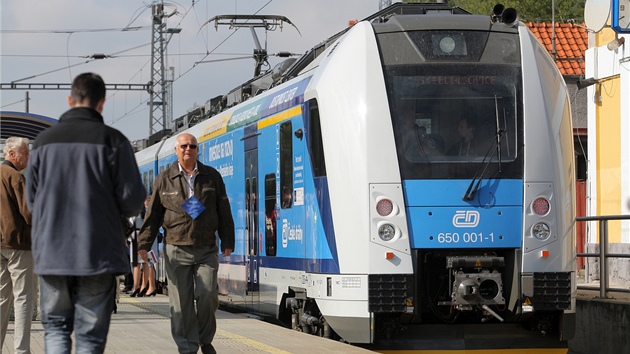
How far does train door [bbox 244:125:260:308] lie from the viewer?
14656 millimetres

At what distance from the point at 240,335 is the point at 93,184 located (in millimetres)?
5746

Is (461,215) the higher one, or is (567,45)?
(567,45)

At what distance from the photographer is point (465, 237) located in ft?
35.7

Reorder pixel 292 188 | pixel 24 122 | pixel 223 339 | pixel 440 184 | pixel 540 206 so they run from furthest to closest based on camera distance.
A: pixel 24 122 < pixel 292 188 < pixel 223 339 < pixel 540 206 < pixel 440 184

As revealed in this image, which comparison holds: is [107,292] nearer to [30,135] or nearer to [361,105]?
[361,105]

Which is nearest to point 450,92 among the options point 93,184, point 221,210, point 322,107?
point 322,107

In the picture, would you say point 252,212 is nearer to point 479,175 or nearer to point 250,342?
point 250,342

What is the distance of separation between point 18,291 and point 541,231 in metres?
4.70

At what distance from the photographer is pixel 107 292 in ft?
21.4

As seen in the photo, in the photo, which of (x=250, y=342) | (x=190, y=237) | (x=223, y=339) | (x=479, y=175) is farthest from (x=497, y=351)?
(x=190, y=237)

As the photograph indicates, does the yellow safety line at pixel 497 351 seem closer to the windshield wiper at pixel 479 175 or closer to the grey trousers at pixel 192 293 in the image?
the windshield wiper at pixel 479 175

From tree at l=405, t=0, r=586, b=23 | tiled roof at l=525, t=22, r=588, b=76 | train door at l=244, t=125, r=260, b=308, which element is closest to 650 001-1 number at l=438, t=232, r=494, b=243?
train door at l=244, t=125, r=260, b=308

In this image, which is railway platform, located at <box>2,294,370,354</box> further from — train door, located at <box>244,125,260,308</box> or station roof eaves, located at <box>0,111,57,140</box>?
station roof eaves, located at <box>0,111,57,140</box>

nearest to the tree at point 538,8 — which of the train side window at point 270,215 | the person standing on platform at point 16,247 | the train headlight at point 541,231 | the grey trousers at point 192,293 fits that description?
the train side window at point 270,215
